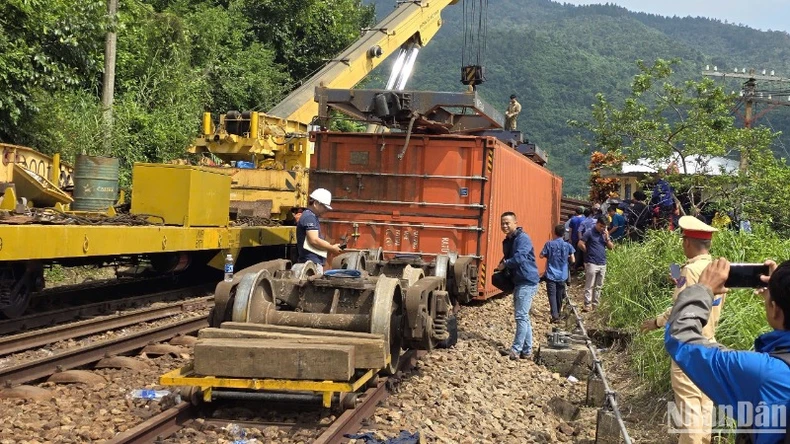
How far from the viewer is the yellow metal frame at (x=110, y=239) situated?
8.62m

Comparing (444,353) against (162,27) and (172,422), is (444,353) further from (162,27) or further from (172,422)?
(162,27)

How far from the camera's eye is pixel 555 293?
11922mm

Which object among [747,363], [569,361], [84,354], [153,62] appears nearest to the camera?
[747,363]

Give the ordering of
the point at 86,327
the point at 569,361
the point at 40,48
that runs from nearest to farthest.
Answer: the point at 569,361 < the point at 86,327 < the point at 40,48

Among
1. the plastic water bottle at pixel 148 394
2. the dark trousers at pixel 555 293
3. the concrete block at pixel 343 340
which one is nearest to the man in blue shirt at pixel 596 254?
the dark trousers at pixel 555 293

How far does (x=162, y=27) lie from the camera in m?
25.0

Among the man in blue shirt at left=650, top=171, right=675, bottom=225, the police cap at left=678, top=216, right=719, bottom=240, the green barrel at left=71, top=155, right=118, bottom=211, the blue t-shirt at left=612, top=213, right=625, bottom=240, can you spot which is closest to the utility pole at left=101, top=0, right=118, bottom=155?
the green barrel at left=71, top=155, right=118, bottom=211

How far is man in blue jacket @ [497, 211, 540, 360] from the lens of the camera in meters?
9.37

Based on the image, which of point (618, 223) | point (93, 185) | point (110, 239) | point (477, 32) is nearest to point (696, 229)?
point (110, 239)

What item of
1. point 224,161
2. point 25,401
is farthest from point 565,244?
point 224,161

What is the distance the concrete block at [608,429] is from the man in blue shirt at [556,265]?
519 cm

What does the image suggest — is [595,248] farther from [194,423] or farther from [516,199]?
[194,423]

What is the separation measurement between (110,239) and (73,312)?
118cm

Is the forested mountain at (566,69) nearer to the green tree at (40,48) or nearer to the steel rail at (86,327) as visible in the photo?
the green tree at (40,48)
